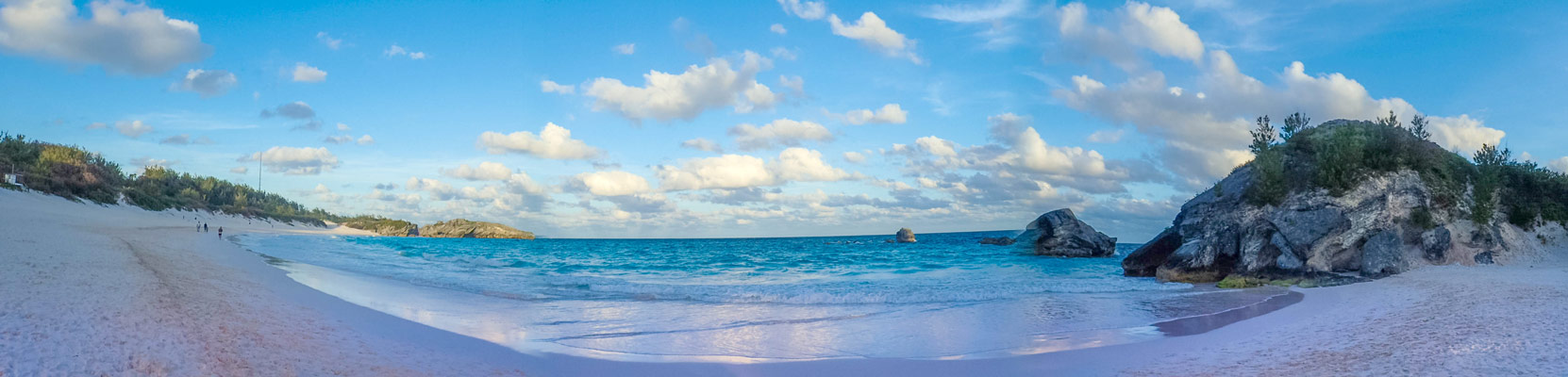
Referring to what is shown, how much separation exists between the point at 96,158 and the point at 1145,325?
99653mm

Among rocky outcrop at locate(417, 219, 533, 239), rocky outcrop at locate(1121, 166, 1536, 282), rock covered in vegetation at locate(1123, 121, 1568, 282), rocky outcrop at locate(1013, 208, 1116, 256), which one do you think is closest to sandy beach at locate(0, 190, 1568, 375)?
rocky outcrop at locate(1121, 166, 1536, 282)

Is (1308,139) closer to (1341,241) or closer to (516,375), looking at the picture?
(1341,241)

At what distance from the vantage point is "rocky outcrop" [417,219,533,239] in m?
137

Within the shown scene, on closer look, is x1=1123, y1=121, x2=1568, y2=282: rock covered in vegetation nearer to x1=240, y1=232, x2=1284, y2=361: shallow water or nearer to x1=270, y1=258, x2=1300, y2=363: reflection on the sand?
x1=240, y1=232, x2=1284, y2=361: shallow water

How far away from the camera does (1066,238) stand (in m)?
40.5

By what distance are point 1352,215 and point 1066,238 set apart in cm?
2066

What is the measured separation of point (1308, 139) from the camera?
2323 cm

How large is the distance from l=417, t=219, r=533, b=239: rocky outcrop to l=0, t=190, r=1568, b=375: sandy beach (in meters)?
132

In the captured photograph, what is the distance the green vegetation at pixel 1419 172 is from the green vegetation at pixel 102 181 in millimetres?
79681

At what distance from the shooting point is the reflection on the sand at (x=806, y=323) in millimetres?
9641

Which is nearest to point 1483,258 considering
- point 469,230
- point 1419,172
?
point 1419,172

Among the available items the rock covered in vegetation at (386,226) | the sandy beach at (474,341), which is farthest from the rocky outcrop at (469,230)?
the sandy beach at (474,341)

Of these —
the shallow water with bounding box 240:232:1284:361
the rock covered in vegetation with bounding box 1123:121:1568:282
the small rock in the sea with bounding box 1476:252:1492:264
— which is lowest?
the shallow water with bounding box 240:232:1284:361

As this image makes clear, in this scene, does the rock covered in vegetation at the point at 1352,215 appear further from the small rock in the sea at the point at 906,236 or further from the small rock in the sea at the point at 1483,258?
the small rock in the sea at the point at 906,236
